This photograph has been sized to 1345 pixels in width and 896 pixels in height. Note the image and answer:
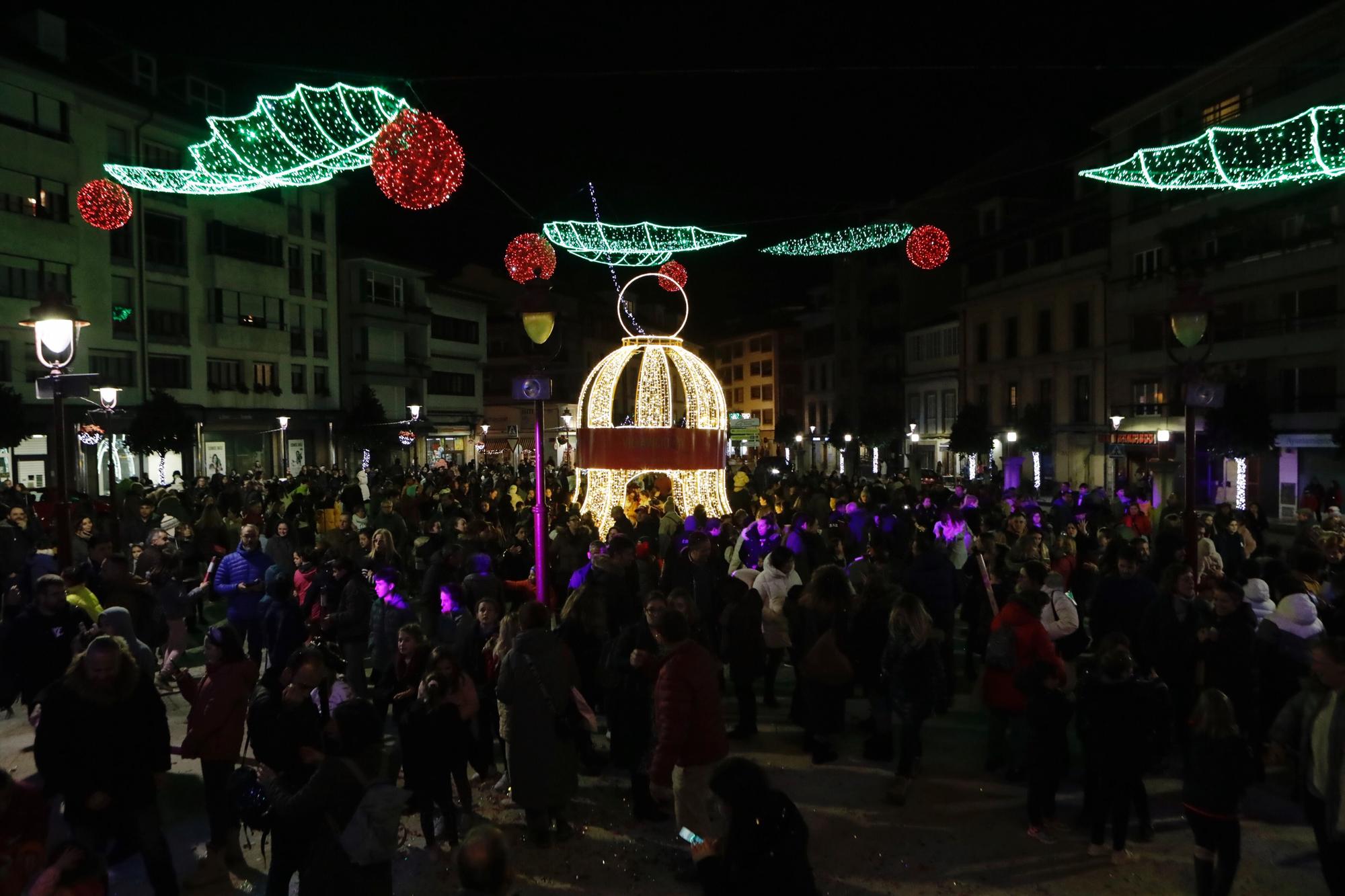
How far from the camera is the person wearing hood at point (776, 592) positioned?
807 cm

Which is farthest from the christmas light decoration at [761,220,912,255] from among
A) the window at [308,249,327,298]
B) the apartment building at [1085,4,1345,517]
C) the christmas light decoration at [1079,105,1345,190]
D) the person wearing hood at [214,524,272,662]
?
the window at [308,249,327,298]

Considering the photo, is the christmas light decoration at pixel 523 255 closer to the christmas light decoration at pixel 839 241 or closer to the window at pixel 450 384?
the christmas light decoration at pixel 839 241

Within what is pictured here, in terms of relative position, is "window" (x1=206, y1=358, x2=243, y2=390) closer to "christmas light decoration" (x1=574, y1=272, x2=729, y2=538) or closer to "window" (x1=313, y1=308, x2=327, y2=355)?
"window" (x1=313, y1=308, x2=327, y2=355)

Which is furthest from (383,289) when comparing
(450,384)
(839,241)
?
(839,241)

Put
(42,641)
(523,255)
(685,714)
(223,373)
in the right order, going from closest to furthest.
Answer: (685,714), (42,641), (523,255), (223,373)

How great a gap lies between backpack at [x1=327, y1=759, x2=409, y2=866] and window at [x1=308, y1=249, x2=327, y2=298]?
38.7 meters

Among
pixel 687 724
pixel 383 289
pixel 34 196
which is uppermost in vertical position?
pixel 34 196

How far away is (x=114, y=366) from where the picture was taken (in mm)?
30422

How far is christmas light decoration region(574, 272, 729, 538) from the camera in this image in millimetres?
14781

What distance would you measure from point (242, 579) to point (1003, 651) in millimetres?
6516

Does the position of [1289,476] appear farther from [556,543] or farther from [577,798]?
[577,798]

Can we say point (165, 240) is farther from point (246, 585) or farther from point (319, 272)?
point (246, 585)

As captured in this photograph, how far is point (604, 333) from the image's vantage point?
228 ft

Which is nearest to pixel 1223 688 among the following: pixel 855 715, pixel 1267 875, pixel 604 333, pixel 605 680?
pixel 1267 875
